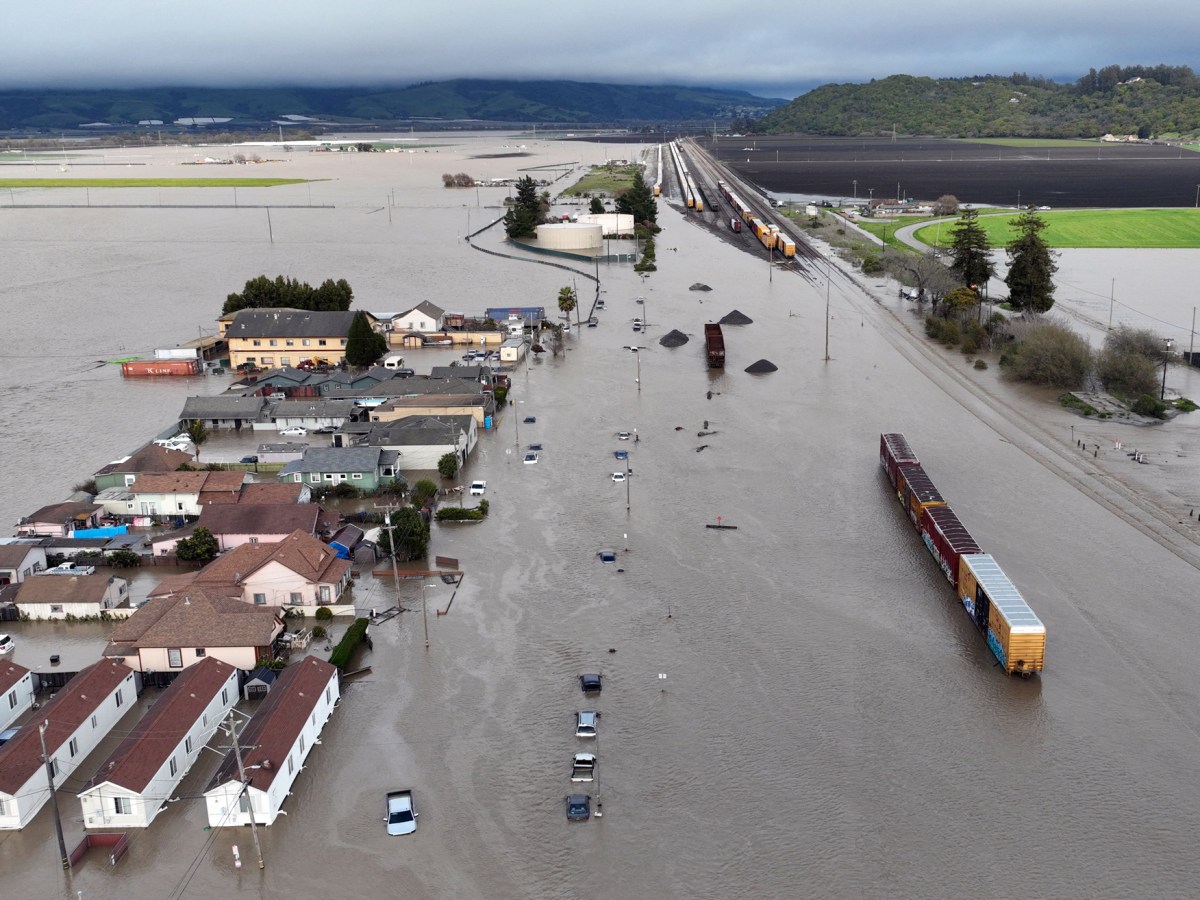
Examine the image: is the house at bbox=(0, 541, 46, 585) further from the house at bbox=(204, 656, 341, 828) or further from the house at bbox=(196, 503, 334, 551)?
the house at bbox=(204, 656, 341, 828)

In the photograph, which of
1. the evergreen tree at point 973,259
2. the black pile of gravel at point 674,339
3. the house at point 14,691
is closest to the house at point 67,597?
the house at point 14,691

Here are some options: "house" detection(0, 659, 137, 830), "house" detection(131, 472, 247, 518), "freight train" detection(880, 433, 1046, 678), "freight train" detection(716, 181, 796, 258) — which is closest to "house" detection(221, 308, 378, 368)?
"house" detection(131, 472, 247, 518)

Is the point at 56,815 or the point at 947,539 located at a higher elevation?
the point at 947,539

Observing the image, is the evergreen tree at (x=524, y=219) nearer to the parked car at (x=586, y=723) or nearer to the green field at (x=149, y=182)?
the green field at (x=149, y=182)

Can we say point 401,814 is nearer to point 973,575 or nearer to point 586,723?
point 586,723

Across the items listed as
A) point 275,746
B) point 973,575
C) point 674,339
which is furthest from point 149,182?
point 973,575

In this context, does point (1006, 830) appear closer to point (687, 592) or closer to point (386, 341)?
point (687, 592)
